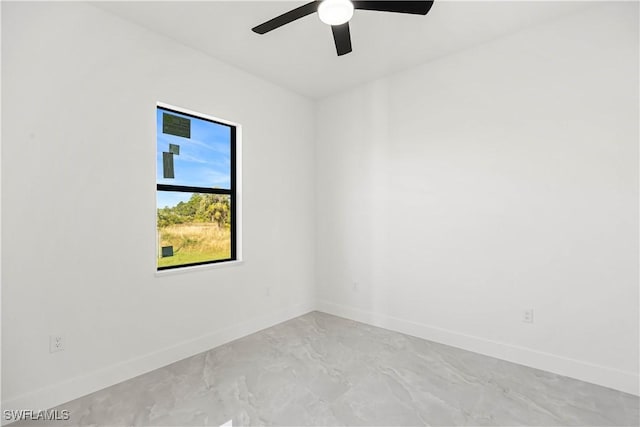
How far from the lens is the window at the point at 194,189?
285cm

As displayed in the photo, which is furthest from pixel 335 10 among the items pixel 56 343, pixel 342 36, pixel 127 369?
pixel 127 369

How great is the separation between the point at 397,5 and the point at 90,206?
2.36m

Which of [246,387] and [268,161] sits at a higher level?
[268,161]

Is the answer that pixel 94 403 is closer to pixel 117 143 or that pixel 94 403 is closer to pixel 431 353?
pixel 117 143

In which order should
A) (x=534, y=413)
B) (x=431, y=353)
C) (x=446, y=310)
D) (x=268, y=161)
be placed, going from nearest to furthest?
(x=534, y=413) → (x=431, y=353) → (x=446, y=310) → (x=268, y=161)

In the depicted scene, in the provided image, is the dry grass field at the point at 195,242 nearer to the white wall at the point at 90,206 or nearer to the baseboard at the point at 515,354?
the white wall at the point at 90,206

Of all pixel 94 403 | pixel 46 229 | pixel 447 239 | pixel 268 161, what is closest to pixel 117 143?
pixel 46 229

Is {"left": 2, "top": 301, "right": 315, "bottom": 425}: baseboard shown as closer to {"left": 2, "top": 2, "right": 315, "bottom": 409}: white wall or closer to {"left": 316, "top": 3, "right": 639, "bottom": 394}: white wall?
{"left": 2, "top": 2, "right": 315, "bottom": 409}: white wall

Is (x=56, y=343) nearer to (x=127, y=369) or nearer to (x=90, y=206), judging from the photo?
(x=127, y=369)

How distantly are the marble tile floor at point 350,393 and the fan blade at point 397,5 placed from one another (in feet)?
7.84

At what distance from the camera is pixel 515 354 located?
2689 mm

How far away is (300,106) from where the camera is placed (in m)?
4.04

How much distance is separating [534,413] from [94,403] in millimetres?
2786

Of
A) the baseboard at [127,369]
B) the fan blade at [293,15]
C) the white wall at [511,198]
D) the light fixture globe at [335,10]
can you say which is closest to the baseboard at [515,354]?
the white wall at [511,198]
